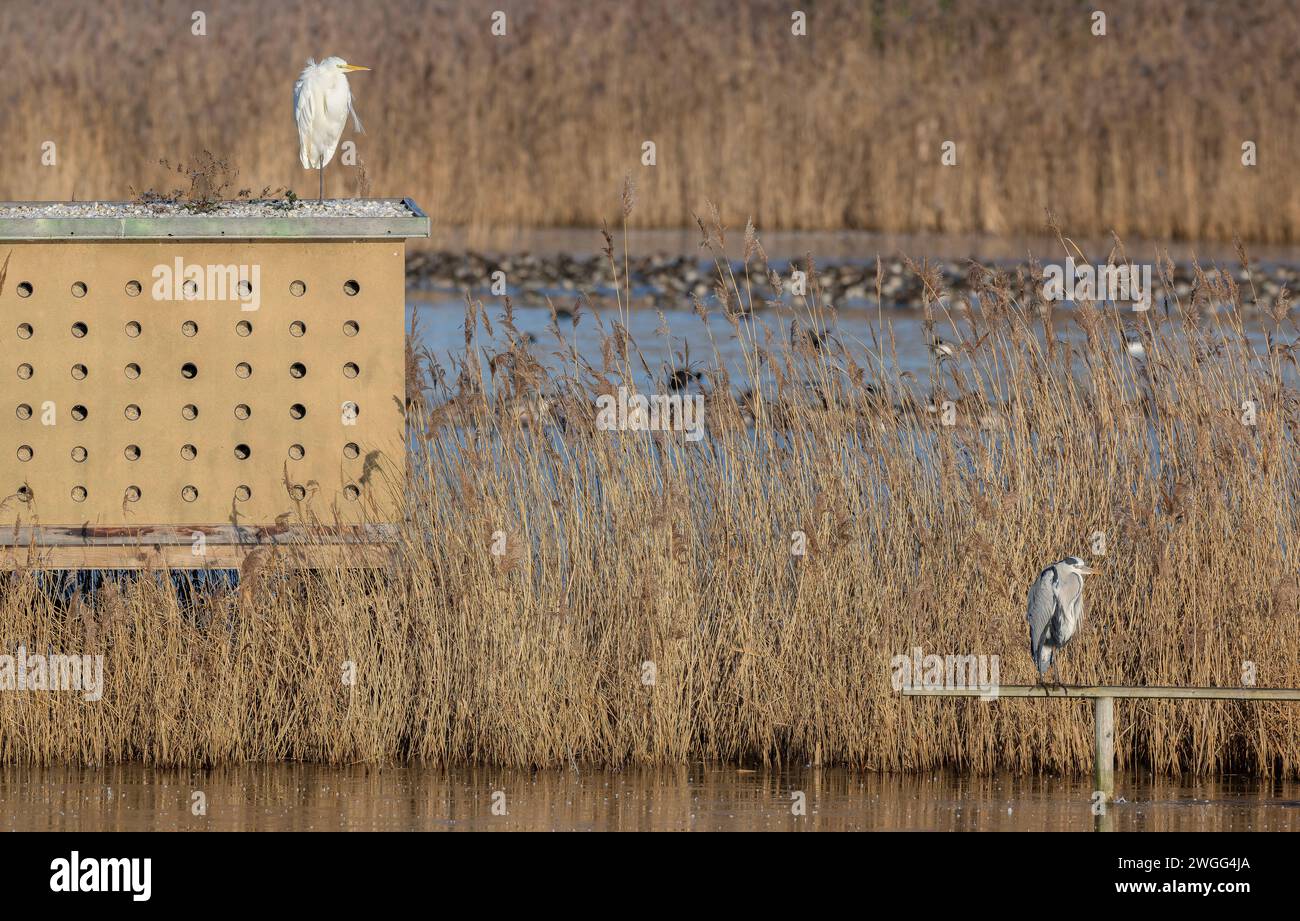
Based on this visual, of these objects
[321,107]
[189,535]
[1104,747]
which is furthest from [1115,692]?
[321,107]

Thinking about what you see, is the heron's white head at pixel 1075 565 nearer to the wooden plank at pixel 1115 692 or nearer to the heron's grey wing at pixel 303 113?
the wooden plank at pixel 1115 692

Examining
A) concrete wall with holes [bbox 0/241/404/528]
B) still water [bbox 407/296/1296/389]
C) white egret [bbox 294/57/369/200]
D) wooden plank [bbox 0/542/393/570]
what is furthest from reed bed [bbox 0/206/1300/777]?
still water [bbox 407/296/1296/389]

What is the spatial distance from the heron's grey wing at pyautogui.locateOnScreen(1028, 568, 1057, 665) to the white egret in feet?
9.28

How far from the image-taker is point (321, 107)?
7.91 metres

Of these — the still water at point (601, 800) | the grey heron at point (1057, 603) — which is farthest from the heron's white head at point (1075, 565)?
the still water at point (601, 800)

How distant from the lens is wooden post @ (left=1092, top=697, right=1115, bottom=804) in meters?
6.89

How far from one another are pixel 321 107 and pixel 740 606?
228cm

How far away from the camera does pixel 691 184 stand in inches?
914

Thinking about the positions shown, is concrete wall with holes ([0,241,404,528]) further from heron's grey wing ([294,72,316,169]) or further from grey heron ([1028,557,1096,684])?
grey heron ([1028,557,1096,684])

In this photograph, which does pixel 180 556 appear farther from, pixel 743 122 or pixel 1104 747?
pixel 743 122

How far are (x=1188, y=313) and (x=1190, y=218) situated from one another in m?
14.4
